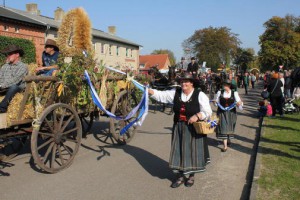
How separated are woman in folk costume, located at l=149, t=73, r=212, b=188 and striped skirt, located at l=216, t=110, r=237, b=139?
8.70ft

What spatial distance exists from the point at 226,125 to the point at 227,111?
13.4 inches

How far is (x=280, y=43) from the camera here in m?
50.8

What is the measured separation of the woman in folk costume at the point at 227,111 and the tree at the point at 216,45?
49738 mm

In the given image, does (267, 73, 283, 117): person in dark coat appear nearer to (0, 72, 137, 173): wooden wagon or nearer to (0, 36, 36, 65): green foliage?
(0, 72, 137, 173): wooden wagon

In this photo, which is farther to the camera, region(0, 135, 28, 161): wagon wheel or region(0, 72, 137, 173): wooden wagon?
region(0, 135, 28, 161): wagon wheel

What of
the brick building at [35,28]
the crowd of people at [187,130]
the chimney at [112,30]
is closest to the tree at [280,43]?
the brick building at [35,28]

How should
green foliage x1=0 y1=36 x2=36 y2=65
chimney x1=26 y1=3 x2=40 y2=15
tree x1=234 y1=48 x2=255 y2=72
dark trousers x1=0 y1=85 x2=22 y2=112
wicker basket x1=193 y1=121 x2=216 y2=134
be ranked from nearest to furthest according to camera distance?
1. wicker basket x1=193 y1=121 x2=216 y2=134
2. dark trousers x1=0 y1=85 x2=22 y2=112
3. green foliage x1=0 y1=36 x2=36 y2=65
4. chimney x1=26 y1=3 x2=40 y2=15
5. tree x1=234 y1=48 x2=255 y2=72

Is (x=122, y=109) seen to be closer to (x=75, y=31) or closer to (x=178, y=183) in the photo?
(x=75, y=31)

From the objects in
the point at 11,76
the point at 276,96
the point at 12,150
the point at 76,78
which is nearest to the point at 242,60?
the point at 276,96

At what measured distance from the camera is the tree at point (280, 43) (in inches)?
1955

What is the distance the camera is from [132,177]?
5.66m

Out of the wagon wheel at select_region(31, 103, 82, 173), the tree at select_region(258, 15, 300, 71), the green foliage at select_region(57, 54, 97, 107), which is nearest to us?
the wagon wheel at select_region(31, 103, 82, 173)

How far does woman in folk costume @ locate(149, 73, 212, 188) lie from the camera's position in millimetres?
5016


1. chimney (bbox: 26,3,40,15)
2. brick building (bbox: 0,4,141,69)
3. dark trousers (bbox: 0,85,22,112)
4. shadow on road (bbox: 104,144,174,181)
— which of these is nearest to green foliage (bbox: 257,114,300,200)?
shadow on road (bbox: 104,144,174,181)
